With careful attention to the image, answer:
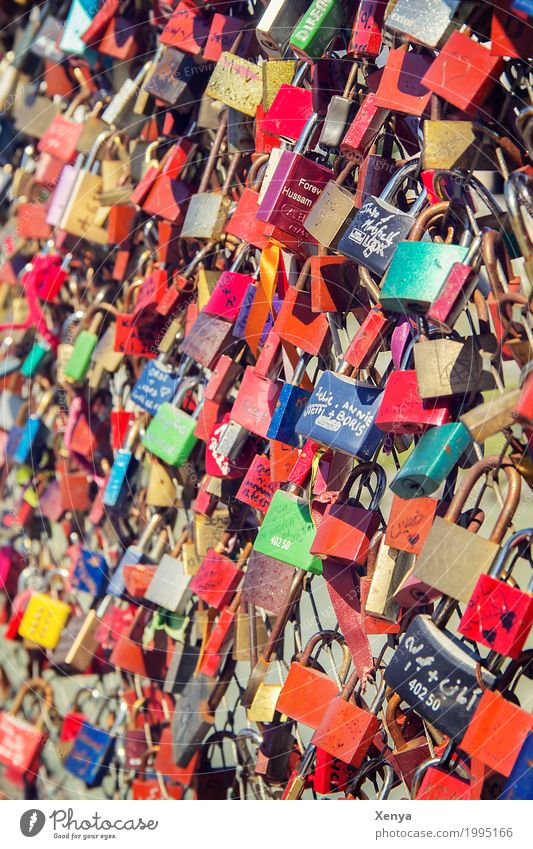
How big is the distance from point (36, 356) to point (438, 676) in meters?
1.53

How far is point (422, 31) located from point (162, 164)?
73cm

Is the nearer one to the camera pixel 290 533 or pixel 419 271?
pixel 419 271

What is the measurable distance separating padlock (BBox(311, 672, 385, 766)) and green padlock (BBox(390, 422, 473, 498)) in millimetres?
308

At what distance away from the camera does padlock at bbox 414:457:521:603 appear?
105cm

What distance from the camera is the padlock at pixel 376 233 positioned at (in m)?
1.18

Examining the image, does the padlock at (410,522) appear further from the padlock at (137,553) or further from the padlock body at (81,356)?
the padlock body at (81,356)

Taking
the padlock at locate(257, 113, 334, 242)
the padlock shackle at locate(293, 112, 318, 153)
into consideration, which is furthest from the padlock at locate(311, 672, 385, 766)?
the padlock shackle at locate(293, 112, 318, 153)

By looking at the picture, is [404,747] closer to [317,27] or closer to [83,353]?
[317,27]

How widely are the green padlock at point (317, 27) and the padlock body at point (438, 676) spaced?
734 millimetres

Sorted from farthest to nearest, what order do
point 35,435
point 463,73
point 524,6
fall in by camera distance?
point 35,435 < point 463,73 < point 524,6

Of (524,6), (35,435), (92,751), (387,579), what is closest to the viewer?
(524,6)

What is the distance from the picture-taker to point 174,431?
1680 mm
